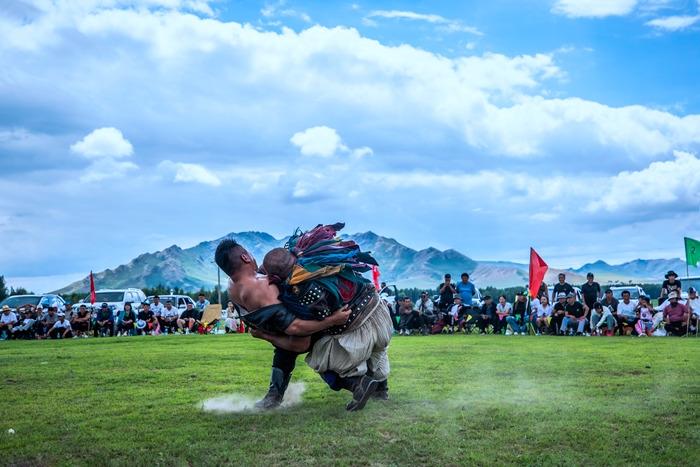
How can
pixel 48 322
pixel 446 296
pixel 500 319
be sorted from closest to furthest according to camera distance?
pixel 500 319, pixel 446 296, pixel 48 322

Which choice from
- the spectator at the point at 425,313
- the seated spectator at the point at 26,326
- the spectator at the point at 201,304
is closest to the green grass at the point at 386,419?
the spectator at the point at 425,313

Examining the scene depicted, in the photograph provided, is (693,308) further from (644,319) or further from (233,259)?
(233,259)

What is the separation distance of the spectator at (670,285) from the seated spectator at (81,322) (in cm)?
2014

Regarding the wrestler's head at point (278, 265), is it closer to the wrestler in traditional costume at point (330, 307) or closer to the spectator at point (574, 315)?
the wrestler in traditional costume at point (330, 307)

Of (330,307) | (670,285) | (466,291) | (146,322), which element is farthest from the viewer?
(146,322)

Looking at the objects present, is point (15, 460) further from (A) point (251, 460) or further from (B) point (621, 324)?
(B) point (621, 324)

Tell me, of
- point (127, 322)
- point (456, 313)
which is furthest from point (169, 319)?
point (456, 313)

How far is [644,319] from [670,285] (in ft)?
4.79

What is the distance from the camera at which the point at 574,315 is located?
23.3m

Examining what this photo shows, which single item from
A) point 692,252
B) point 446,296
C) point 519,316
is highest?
point 692,252

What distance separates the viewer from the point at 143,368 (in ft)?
40.6

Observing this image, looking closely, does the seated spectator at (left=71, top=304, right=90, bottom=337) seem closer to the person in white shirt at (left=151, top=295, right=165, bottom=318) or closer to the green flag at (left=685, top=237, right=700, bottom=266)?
the person in white shirt at (left=151, top=295, right=165, bottom=318)

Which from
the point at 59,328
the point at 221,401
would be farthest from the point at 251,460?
the point at 59,328

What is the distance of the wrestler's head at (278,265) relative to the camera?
724 cm
